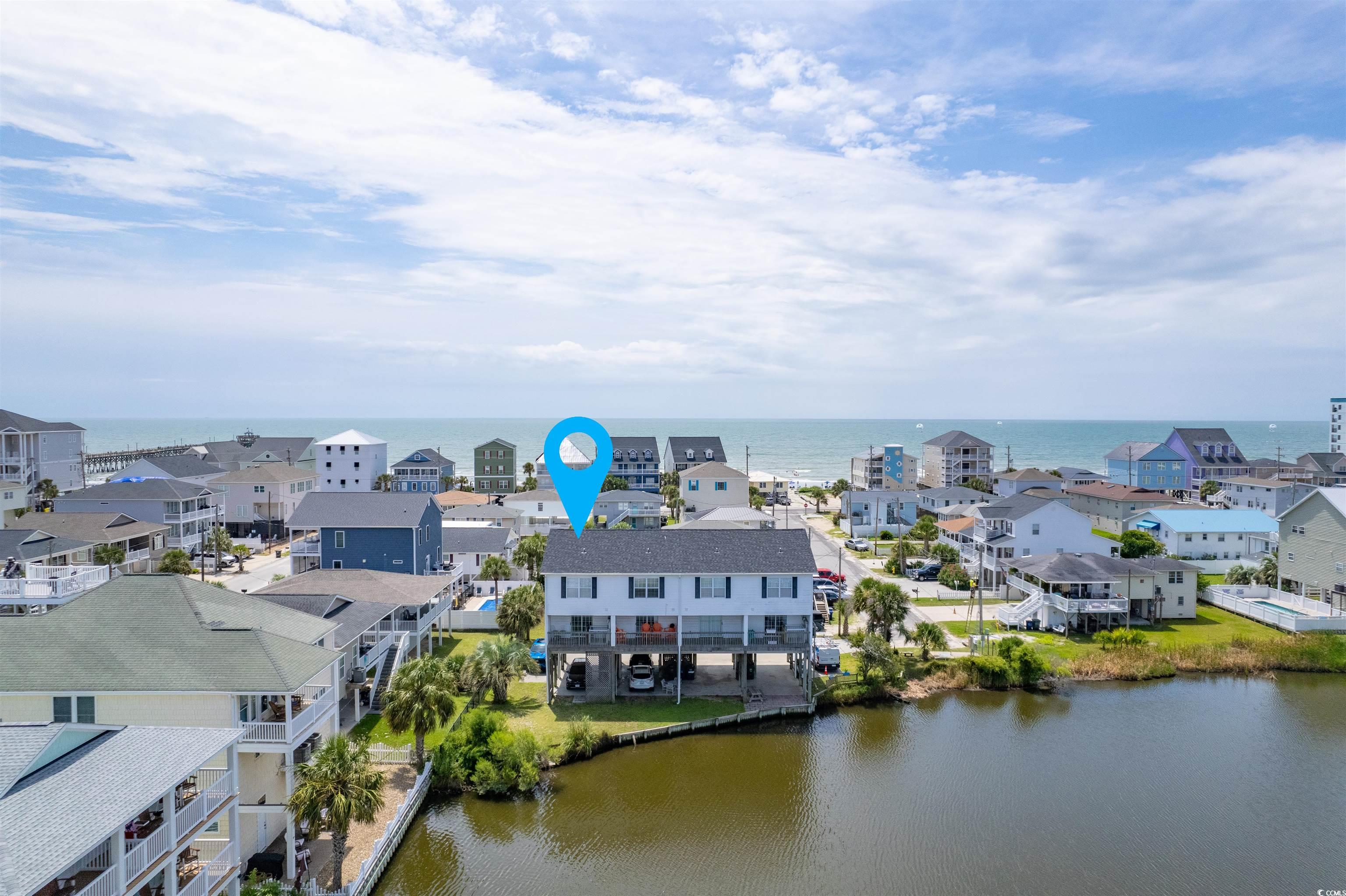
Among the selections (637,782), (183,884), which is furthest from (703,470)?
(183,884)

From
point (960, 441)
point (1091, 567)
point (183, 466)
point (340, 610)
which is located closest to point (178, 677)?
point (340, 610)

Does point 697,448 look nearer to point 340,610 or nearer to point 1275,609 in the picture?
point 1275,609

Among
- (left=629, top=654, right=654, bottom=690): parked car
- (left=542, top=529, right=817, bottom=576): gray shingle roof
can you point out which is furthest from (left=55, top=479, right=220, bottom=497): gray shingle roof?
(left=629, top=654, right=654, bottom=690): parked car

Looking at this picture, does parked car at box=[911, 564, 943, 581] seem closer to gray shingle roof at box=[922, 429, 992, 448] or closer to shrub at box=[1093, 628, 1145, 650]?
shrub at box=[1093, 628, 1145, 650]

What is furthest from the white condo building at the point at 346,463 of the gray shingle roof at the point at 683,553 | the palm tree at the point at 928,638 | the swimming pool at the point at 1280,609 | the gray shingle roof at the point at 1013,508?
the swimming pool at the point at 1280,609

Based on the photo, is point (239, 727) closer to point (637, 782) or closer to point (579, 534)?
point (637, 782)
